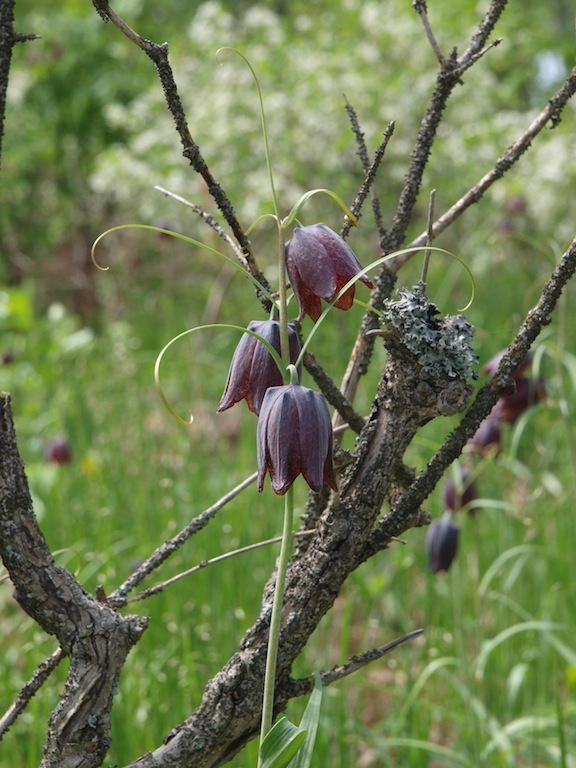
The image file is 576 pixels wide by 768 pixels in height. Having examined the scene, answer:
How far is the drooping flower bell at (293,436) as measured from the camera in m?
0.65

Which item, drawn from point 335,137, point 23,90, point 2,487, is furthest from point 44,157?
point 2,487

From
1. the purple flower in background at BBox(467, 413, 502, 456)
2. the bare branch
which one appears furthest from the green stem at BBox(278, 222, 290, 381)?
the purple flower in background at BBox(467, 413, 502, 456)

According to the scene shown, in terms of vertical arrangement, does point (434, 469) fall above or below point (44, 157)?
below

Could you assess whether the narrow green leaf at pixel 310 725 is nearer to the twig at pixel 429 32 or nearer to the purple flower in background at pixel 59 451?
the twig at pixel 429 32

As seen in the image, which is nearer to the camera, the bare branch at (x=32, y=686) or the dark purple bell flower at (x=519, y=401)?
the bare branch at (x=32, y=686)

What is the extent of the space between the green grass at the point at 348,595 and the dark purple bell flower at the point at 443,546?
4 centimetres

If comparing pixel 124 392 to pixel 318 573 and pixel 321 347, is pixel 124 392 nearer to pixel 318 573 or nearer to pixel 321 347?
pixel 321 347

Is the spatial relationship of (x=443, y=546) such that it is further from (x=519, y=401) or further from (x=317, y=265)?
(x=317, y=265)

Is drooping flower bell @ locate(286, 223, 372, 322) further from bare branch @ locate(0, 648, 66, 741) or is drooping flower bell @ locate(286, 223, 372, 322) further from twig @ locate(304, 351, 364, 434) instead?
bare branch @ locate(0, 648, 66, 741)

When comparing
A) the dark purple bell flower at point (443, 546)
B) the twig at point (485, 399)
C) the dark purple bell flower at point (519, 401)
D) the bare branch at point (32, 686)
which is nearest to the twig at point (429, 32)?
the twig at point (485, 399)

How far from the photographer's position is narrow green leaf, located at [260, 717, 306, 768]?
66 cm

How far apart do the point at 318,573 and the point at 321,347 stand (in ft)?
11.2

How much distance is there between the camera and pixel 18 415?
3.49m

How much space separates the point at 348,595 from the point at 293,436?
1.32 metres
